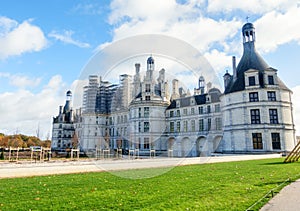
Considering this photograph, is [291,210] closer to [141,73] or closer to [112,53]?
[112,53]

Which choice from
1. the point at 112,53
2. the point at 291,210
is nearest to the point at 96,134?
the point at 112,53

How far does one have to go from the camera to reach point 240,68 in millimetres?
34688

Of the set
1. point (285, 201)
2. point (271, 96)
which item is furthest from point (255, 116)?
point (285, 201)

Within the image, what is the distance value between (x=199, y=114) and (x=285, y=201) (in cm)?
3643

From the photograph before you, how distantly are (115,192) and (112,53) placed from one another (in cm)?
499

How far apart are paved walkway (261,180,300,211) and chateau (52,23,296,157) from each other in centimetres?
1300

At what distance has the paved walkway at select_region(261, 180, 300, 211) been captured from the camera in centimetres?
537

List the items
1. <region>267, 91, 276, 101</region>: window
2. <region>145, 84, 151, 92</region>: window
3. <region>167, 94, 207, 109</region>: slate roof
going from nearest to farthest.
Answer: <region>267, 91, 276, 101</region>: window → <region>167, 94, 207, 109</region>: slate roof → <region>145, 84, 151, 92</region>: window

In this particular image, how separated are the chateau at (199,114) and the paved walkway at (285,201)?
13.0 metres

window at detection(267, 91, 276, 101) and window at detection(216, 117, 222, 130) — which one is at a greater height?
window at detection(267, 91, 276, 101)

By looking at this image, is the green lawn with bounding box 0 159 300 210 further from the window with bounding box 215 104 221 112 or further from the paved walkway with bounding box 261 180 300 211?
the window with bounding box 215 104 221 112

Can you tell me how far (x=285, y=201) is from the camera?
596 centimetres

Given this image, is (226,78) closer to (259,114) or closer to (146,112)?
(259,114)

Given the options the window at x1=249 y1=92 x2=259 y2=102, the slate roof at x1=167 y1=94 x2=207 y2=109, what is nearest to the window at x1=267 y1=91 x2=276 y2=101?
the window at x1=249 y1=92 x2=259 y2=102
